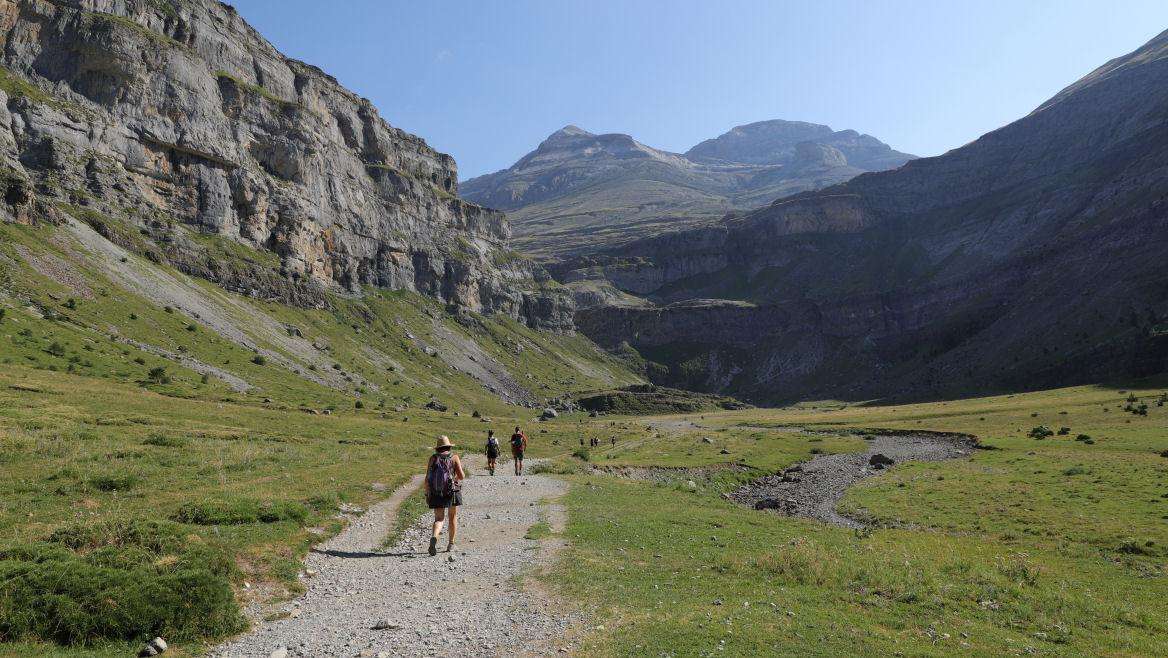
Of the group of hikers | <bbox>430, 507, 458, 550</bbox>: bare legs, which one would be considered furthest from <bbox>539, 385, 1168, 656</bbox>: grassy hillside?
the group of hikers

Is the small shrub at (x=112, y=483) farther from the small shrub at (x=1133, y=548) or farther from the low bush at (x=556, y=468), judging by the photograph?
the small shrub at (x=1133, y=548)

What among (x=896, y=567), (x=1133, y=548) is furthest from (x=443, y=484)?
(x=1133, y=548)

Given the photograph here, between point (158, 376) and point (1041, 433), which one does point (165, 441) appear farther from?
point (1041, 433)

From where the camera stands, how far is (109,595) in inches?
456

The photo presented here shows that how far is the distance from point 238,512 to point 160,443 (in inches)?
823

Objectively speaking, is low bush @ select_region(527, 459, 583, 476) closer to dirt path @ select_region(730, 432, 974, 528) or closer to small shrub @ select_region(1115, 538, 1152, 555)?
dirt path @ select_region(730, 432, 974, 528)

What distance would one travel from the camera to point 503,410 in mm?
159625

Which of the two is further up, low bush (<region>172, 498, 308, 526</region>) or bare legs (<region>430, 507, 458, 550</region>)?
low bush (<region>172, 498, 308, 526</region>)

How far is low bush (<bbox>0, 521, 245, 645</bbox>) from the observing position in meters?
10.9

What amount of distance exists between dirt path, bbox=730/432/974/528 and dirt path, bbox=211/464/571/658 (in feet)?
90.5

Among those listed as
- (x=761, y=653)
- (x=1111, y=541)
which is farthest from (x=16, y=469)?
(x=1111, y=541)

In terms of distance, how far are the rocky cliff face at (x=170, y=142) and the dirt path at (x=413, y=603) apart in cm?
12065

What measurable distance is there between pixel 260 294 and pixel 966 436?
149 meters

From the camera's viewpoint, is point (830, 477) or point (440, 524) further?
point (830, 477)
